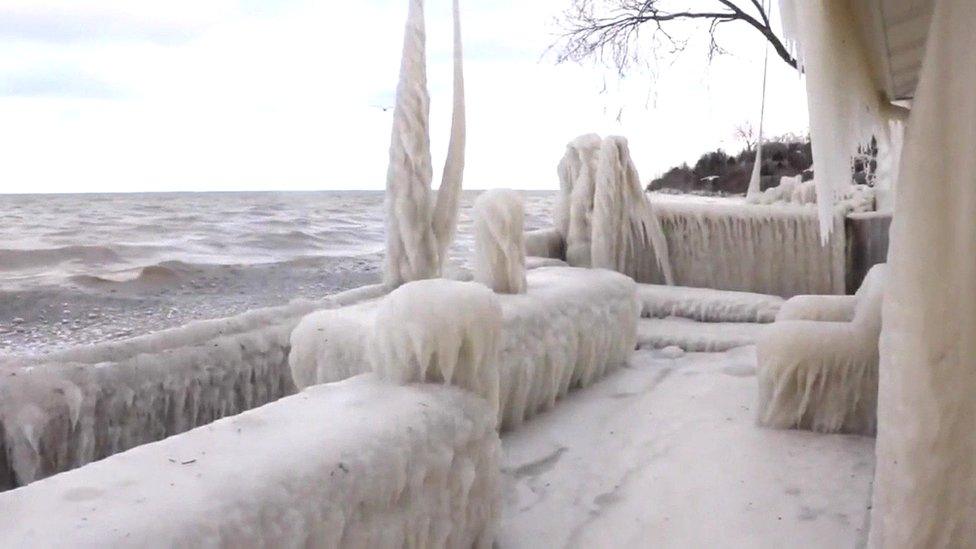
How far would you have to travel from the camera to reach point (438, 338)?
9.48 feet

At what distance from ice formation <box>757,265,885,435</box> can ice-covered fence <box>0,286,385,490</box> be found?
275cm

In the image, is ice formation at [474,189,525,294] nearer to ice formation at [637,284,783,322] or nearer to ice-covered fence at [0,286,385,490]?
ice-covered fence at [0,286,385,490]

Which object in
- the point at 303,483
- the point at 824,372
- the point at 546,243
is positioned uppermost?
the point at 546,243

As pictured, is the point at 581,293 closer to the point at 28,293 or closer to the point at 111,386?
the point at 111,386

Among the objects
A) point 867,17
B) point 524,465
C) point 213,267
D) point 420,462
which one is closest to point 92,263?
point 213,267

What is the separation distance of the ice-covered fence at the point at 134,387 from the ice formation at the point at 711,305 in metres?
3.55

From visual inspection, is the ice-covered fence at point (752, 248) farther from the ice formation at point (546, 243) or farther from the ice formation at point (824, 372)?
the ice formation at point (824, 372)

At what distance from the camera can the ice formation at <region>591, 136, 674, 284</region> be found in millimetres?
7984

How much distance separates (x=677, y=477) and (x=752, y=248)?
5628mm

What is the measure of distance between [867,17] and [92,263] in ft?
44.5

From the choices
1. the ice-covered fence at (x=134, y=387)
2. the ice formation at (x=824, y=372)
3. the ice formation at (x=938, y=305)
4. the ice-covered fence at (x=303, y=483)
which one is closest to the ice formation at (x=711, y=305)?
the ice formation at (x=824, y=372)

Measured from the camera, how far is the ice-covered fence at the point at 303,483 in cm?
175

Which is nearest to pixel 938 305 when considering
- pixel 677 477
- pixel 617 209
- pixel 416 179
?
pixel 677 477

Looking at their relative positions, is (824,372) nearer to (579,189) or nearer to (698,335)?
(698,335)
